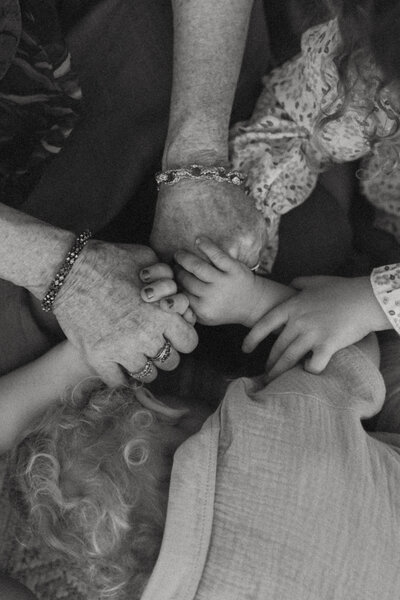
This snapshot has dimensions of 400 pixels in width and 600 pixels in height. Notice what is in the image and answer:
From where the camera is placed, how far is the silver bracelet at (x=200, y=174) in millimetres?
1124

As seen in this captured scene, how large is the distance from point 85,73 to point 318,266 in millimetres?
636

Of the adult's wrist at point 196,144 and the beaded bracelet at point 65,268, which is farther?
the adult's wrist at point 196,144

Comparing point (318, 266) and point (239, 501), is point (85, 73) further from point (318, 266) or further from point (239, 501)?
point (239, 501)

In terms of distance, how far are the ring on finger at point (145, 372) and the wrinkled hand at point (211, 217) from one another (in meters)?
0.22

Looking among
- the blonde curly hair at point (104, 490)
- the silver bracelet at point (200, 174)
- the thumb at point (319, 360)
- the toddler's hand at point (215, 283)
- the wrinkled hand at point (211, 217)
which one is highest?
the silver bracelet at point (200, 174)

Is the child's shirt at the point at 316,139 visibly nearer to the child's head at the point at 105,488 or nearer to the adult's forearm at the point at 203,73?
the adult's forearm at the point at 203,73

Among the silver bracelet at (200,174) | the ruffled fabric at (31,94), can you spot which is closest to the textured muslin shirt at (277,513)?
the silver bracelet at (200,174)

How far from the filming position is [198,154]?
1160 mm

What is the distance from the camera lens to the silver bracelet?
44.3 inches

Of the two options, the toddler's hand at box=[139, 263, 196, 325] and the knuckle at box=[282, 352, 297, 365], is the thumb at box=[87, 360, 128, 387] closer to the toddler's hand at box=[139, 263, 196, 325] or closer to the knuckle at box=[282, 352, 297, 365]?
the toddler's hand at box=[139, 263, 196, 325]

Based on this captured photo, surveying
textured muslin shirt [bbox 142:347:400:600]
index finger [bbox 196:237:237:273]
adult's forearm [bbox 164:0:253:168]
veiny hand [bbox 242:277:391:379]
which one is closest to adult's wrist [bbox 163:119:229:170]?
adult's forearm [bbox 164:0:253:168]

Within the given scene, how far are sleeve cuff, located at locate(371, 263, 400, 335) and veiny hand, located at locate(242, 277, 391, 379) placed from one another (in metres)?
0.01

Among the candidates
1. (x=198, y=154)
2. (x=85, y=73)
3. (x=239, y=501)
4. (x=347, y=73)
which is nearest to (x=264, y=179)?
(x=198, y=154)

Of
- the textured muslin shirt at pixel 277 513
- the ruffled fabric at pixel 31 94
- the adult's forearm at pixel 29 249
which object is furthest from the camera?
the ruffled fabric at pixel 31 94
